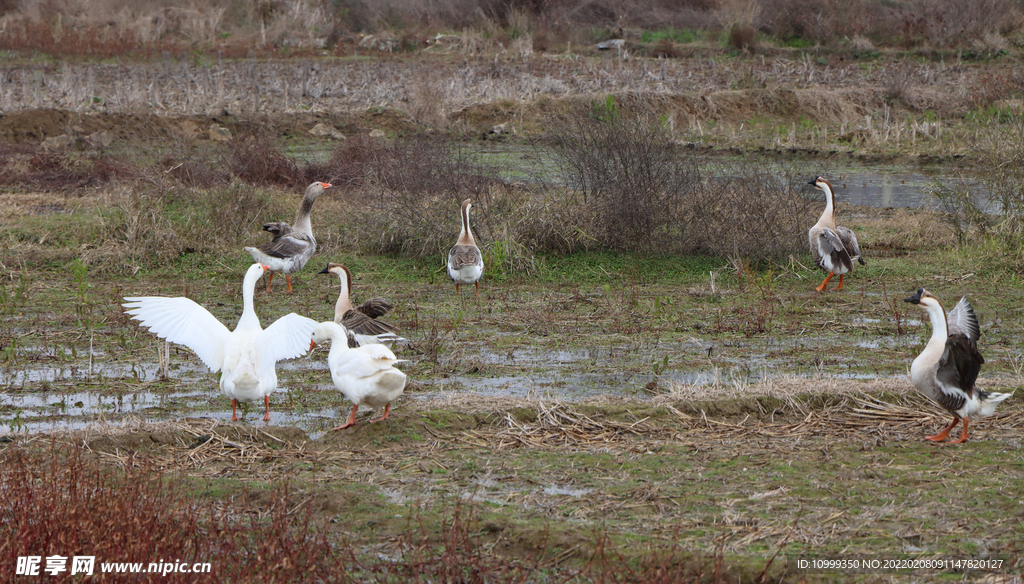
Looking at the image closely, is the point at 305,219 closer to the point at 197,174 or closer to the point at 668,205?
the point at 197,174

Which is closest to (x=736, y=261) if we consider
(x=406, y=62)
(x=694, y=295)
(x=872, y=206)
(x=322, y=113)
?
(x=694, y=295)

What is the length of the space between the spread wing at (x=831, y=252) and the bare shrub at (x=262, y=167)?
958 centimetres

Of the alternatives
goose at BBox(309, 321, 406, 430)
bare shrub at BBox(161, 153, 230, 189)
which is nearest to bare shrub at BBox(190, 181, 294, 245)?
bare shrub at BBox(161, 153, 230, 189)

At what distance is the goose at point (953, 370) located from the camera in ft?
20.5

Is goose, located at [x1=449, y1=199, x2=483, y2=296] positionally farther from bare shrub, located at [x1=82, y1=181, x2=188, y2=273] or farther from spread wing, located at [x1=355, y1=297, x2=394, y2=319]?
bare shrub, located at [x1=82, y1=181, x2=188, y2=273]

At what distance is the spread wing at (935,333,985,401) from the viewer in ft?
20.4

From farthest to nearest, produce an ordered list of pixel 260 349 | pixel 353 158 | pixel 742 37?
1. pixel 742 37
2. pixel 353 158
3. pixel 260 349

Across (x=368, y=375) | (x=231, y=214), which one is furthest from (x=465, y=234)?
(x=368, y=375)

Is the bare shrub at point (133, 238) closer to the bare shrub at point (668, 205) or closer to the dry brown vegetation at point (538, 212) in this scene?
the dry brown vegetation at point (538, 212)

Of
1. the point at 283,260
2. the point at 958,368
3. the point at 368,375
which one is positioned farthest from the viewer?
the point at 283,260

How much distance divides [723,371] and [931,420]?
1877 millimetres

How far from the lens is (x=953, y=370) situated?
20.6ft

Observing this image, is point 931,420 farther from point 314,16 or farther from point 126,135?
→ point 314,16

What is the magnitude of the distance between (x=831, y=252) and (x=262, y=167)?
34.3 ft
